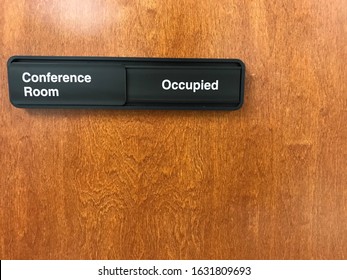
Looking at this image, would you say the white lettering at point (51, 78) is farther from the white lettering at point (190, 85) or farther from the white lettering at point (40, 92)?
the white lettering at point (190, 85)

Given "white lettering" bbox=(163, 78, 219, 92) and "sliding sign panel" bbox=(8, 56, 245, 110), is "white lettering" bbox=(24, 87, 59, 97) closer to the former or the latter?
"sliding sign panel" bbox=(8, 56, 245, 110)

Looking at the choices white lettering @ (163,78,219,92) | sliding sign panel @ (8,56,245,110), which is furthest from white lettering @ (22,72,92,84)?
white lettering @ (163,78,219,92)

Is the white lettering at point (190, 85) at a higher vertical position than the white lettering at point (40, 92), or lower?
higher

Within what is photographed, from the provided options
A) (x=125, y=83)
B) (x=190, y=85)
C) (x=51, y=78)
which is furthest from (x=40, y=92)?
(x=190, y=85)

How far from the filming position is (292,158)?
770mm

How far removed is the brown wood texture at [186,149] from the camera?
0.73 meters

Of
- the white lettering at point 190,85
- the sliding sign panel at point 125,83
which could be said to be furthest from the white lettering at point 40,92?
the white lettering at point 190,85

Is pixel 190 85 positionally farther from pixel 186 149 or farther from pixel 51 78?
pixel 51 78

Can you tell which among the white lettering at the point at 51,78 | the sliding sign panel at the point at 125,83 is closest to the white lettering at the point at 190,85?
the sliding sign panel at the point at 125,83

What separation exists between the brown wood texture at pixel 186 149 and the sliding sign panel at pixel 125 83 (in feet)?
0.09

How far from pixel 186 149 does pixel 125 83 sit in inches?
7.1

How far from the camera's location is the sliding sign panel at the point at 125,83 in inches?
27.8
